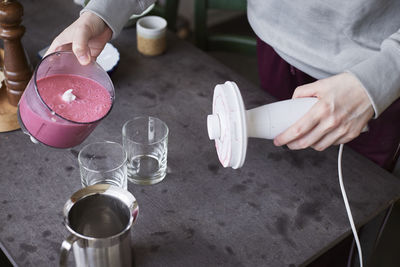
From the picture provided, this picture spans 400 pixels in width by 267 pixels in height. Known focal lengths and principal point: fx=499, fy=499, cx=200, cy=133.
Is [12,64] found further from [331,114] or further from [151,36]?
[331,114]

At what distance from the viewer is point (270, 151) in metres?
1.12

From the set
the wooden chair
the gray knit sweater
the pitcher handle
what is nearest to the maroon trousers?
the gray knit sweater

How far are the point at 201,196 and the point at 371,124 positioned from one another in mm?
568

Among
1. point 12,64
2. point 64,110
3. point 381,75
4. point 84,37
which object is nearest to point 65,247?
point 64,110

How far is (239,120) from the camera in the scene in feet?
2.82

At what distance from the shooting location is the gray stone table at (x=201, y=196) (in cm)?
90

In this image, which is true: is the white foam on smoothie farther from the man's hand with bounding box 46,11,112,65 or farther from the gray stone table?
the gray stone table

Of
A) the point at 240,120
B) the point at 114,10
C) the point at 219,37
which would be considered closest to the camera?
the point at 240,120

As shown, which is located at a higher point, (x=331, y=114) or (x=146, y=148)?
(x=331, y=114)

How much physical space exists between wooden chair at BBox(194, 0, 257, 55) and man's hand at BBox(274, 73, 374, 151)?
2.63 ft

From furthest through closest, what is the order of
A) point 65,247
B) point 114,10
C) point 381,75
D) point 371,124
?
point 371,124 → point 114,10 → point 381,75 → point 65,247

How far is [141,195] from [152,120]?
0.17m

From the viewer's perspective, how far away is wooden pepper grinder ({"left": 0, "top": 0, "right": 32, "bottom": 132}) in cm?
108

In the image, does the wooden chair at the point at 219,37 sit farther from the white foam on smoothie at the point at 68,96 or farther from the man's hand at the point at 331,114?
the white foam on smoothie at the point at 68,96
